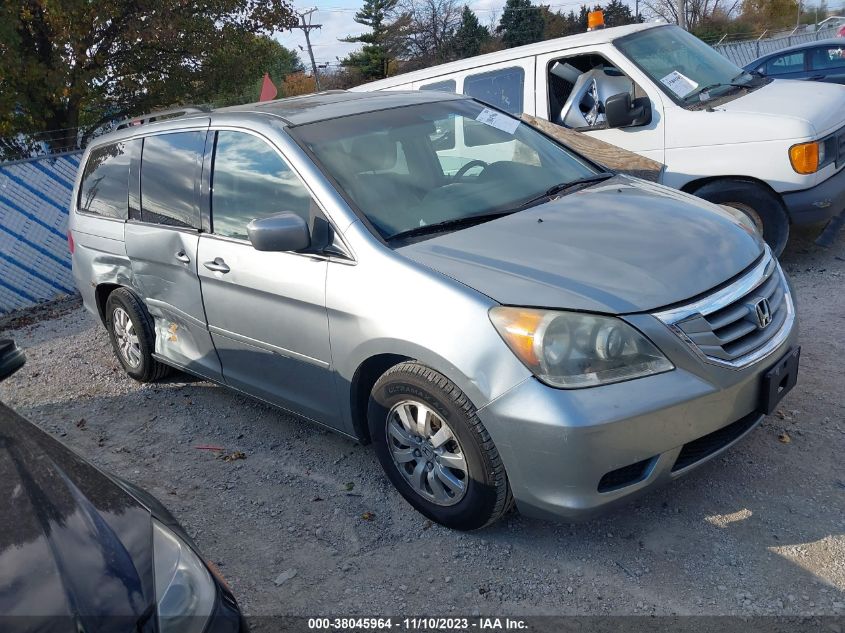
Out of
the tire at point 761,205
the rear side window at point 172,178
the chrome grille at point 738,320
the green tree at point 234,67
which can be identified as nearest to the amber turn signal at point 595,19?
the tire at point 761,205

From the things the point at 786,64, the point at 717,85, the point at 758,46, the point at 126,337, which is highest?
the point at 717,85

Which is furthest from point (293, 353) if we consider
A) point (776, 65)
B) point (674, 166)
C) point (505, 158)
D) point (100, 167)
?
point (776, 65)

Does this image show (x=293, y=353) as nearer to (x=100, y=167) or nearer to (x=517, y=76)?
(x=100, y=167)

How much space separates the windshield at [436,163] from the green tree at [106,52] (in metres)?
8.20

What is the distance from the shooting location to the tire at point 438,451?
9.91 ft

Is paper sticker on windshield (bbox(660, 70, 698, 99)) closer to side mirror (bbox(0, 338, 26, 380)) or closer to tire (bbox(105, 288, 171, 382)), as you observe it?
tire (bbox(105, 288, 171, 382))

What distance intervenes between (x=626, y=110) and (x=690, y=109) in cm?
48

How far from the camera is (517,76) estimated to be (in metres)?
6.79

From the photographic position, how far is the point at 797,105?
5.97 m

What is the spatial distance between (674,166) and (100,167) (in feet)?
14.1

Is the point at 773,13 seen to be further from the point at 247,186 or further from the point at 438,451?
the point at 438,451

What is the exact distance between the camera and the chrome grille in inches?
115

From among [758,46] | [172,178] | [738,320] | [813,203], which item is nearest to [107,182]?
[172,178]

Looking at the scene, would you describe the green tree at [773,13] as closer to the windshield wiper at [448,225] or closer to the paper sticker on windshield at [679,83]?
the paper sticker on windshield at [679,83]
